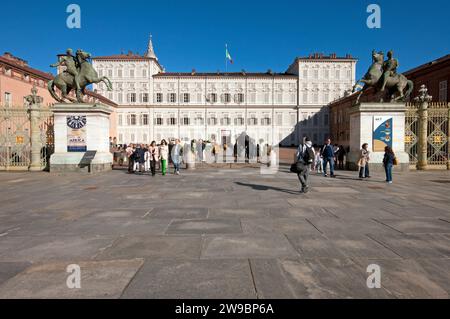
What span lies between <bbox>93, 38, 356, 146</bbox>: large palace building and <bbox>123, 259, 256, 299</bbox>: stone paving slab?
58.8 m

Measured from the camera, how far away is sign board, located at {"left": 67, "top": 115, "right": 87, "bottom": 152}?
13.1 metres

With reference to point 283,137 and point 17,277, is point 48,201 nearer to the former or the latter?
point 17,277

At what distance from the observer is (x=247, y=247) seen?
364 cm

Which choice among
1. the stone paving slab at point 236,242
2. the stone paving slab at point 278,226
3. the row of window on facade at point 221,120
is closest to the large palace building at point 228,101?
the row of window on facade at point 221,120

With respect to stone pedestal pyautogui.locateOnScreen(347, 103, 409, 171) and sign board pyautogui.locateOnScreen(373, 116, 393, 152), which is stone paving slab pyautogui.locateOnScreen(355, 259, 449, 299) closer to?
stone pedestal pyautogui.locateOnScreen(347, 103, 409, 171)

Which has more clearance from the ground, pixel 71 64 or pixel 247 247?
pixel 71 64

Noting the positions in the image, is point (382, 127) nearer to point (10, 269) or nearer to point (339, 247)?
point (339, 247)

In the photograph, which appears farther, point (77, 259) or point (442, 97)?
point (442, 97)

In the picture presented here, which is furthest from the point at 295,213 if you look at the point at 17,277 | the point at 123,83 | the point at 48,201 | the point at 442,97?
the point at 123,83

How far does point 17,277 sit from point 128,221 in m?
2.19

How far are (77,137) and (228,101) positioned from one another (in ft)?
168

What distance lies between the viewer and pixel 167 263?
3117mm

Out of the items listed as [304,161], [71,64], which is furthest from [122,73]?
[304,161]
